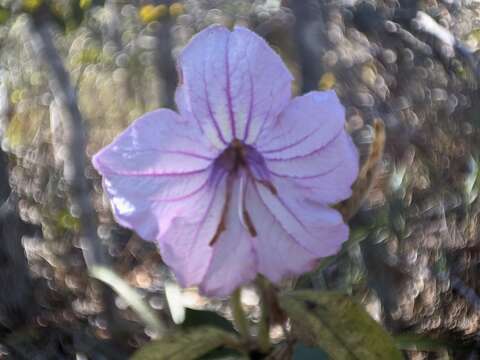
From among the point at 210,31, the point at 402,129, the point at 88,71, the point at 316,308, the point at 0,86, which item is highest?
the point at 210,31

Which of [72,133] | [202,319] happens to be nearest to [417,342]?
[202,319]

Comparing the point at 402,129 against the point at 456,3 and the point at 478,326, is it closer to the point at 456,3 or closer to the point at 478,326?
the point at 456,3

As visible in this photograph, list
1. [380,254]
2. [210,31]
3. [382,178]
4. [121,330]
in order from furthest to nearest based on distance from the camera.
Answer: [382,178] < [380,254] < [121,330] < [210,31]

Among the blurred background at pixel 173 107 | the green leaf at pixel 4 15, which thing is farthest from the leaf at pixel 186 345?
the green leaf at pixel 4 15

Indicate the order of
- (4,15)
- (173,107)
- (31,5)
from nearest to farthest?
(31,5) → (4,15) → (173,107)

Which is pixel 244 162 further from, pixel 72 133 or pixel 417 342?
pixel 72 133

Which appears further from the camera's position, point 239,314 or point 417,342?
point 417,342

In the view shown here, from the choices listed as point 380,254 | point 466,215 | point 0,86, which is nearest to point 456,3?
point 466,215

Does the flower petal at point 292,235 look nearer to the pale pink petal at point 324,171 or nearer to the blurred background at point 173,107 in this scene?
the pale pink petal at point 324,171
